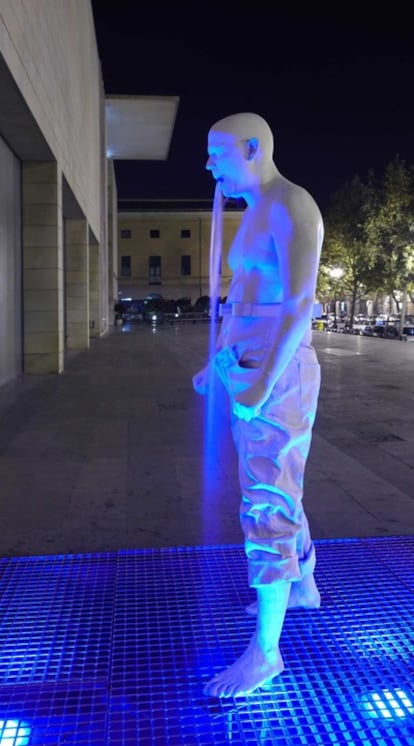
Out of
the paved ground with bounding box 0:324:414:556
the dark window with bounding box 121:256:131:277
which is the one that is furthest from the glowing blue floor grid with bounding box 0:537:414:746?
the dark window with bounding box 121:256:131:277

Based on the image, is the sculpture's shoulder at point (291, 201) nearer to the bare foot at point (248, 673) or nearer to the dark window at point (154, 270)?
the bare foot at point (248, 673)

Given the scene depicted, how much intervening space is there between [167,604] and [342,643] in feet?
3.20

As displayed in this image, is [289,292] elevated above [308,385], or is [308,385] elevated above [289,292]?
[289,292]

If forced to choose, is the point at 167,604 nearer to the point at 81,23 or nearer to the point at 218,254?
the point at 218,254

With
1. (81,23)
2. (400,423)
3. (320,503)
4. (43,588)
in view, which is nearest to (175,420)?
(400,423)

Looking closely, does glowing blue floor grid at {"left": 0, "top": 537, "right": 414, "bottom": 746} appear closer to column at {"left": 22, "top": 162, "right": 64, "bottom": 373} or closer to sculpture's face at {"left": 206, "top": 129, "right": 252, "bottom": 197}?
sculpture's face at {"left": 206, "top": 129, "right": 252, "bottom": 197}

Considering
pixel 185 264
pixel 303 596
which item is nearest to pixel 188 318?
pixel 185 264

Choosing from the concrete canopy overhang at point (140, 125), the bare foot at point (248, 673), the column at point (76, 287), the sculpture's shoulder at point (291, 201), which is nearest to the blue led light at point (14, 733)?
the bare foot at point (248, 673)

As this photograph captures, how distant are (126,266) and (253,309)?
7449 centimetres

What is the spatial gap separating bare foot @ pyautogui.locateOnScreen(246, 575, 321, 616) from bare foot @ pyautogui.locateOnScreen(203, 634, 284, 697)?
0.51m

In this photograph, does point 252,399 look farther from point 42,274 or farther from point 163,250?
point 163,250

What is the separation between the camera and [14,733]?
8.34 feet

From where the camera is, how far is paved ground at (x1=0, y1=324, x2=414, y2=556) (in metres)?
4.83

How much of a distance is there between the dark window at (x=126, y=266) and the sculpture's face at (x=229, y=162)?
73779mm
